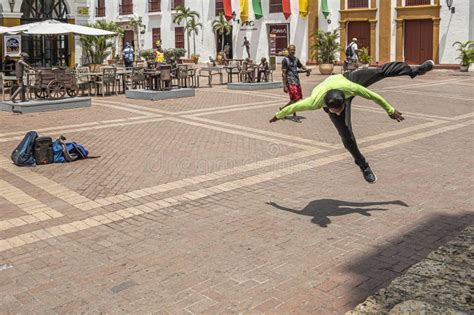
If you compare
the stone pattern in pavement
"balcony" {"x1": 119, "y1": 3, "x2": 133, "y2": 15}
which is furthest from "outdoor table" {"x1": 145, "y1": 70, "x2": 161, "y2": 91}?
"balcony" {"x1": 119, "y1": 3, "x2": 133, "y2": 15}

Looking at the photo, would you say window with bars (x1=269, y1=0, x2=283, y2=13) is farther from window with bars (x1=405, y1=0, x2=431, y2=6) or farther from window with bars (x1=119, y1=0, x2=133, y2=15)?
window with bars (x1=119, y1=0, x2=133, y2=15)

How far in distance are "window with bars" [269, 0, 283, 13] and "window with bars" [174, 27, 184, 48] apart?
749 centimetres

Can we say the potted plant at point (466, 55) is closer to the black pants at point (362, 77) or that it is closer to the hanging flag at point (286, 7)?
the hanging flag at point (286, 7)

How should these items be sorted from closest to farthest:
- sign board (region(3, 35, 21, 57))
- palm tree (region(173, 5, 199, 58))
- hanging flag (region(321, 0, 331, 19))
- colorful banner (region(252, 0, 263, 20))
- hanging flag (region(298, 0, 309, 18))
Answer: sign board (region(3, 35, 21, 57)) < hanging flag (region(321, 0, 331, 19)) < hanging flag (region(298, 0, 309, 18)) < colorful banner (region(252, 0, 263, 20)) < palm tree (region(173, 5, 199, 58))

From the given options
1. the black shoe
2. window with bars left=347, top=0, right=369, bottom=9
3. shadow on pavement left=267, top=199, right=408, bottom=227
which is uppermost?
window with bars left=347, top=0, right=369, bottom=9

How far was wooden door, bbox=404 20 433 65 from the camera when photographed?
3103 centimetres

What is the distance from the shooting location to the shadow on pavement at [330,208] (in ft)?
20.6

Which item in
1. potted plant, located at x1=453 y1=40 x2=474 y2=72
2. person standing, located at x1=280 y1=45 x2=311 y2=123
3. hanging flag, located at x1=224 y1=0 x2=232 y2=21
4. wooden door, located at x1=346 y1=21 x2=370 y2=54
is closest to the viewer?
person standing, located at x1=280 y1=45 x2=311 y2=123

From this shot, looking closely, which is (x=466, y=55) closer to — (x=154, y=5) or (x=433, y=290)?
(x=154, y=5)

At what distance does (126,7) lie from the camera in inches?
1766

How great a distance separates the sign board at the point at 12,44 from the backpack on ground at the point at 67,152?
1289 cm

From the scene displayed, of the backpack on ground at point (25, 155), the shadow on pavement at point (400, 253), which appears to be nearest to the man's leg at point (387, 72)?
the shadow on pavement at point (400, 253)

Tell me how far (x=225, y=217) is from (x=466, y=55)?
24.9 meters

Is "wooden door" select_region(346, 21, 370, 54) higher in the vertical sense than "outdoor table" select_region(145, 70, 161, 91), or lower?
higher
